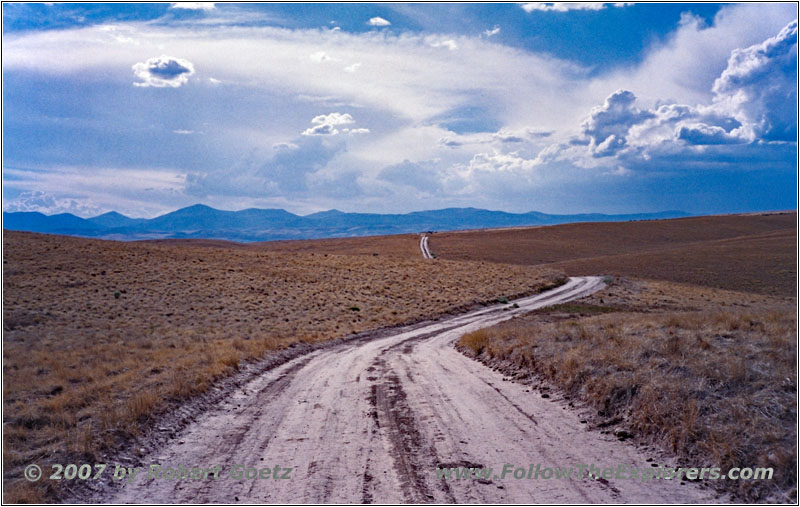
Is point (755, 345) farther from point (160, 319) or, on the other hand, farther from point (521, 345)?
point (160, 319)

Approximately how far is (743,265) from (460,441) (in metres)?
69.4

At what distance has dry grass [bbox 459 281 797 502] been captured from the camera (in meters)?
7.20

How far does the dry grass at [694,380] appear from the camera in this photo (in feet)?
23.6

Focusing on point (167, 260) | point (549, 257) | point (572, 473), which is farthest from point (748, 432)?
point (549, 257)

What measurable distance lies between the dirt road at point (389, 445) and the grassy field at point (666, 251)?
5096cm

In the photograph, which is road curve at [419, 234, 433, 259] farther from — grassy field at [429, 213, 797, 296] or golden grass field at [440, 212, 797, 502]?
golden grass field at [440, 212, 797, 502]

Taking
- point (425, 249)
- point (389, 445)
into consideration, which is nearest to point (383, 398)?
point (389, 445)

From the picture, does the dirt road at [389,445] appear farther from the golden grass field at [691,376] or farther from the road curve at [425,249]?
the road curve at [425,249]

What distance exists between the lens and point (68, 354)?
19.0m

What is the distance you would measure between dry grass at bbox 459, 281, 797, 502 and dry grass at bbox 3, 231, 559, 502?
28.9 feet

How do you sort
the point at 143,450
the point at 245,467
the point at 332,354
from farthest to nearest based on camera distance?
the point at 332,354, the point at 143,450, the point at 245,467

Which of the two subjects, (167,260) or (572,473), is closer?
(572,473)

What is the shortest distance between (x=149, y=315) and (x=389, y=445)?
26.2m

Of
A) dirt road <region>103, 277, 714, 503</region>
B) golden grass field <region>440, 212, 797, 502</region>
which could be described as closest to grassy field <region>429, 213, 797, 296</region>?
golden grass field <region>440, 212, 797, 502</region>
